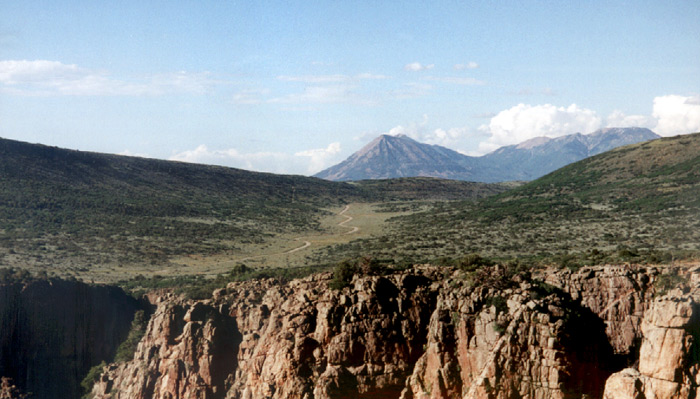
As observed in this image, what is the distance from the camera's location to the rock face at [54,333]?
33031mm

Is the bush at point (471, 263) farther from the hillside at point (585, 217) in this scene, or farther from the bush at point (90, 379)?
the bush at point (90, 379)

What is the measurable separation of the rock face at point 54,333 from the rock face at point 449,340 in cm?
1333

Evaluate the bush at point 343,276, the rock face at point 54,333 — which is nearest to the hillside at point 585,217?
the bush at point 343,276

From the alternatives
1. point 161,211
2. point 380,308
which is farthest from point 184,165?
point 380,308

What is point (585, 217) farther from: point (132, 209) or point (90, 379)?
point (132, 209)

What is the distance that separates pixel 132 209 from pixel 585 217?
6292 cm

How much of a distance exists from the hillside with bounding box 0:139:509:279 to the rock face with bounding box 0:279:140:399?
13.0 meters

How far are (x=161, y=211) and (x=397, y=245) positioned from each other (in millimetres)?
44203

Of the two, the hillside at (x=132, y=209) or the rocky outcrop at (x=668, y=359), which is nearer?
the rocky outcrop at (x=668, y=359)

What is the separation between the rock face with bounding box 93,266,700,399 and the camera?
51.1 feet

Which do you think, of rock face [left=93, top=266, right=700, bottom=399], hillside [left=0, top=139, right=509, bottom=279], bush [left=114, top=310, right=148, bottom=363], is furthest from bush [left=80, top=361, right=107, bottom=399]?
hillside [left=0, top=139, right=509, bottom=279]

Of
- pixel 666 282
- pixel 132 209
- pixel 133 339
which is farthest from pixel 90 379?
pixel 132 209

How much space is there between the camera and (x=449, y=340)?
17859 mm

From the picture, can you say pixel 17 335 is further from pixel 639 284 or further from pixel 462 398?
pixel 639 284
